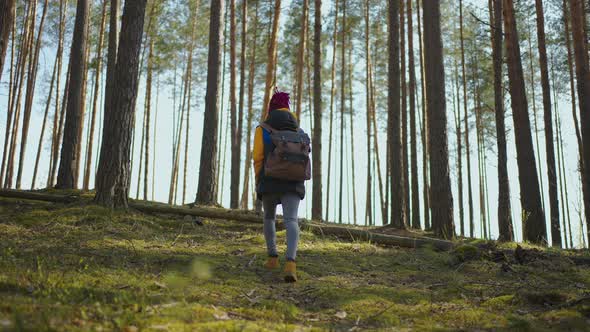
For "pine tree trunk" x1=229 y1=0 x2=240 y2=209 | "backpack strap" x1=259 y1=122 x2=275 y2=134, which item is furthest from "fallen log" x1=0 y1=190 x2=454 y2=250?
"pine tree trunk" x1=229 y1=0 x2=240 y2=209

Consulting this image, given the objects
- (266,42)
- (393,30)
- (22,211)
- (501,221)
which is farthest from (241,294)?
(266,42)

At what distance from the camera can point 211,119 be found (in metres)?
10.3

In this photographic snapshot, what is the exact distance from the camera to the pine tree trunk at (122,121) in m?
6.59

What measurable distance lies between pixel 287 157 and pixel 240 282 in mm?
1243

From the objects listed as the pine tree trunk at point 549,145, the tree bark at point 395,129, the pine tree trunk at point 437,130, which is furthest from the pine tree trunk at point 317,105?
the pine tree trunk at point 549,145

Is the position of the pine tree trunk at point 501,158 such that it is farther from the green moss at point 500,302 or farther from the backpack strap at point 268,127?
the backpack strap at point 268,127

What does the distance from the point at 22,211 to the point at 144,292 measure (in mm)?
4752

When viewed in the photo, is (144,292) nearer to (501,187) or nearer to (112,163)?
(112,163)

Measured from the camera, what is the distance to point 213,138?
10273 millimetres

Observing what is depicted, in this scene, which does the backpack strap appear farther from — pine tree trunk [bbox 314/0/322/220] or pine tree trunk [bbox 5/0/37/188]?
pine tree trunk [bbox 5/0/37/188]

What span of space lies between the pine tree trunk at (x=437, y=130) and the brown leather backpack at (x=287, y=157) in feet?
14.9

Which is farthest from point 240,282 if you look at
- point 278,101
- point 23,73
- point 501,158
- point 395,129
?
point 23,73

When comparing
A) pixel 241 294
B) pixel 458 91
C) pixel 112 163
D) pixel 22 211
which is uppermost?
pixel 458 91

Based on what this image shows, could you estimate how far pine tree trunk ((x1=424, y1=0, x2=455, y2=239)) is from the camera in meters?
8.09
